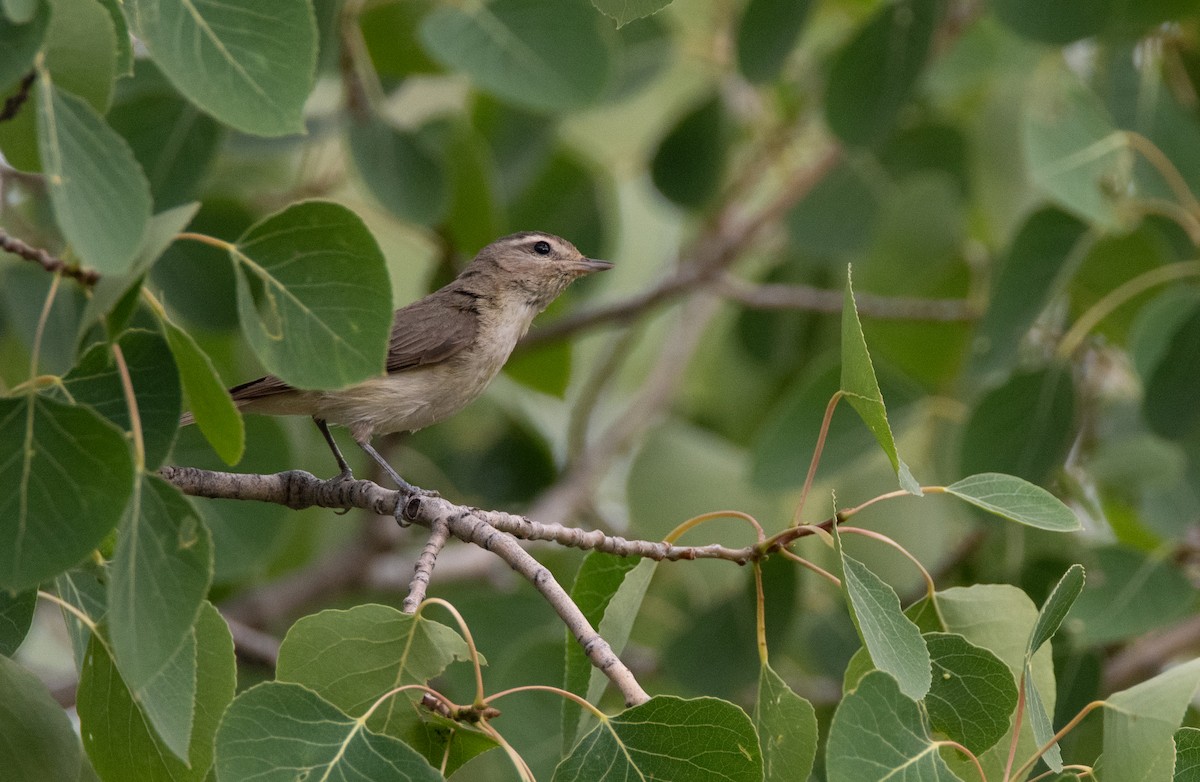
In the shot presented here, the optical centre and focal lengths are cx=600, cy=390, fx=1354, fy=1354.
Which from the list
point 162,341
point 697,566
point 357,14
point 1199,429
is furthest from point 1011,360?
point 162,341

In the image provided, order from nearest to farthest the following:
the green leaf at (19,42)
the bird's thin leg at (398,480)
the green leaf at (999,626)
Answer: the green leaf at (19,42)
the green leaf at (999,626)
the bird's thin leg at (398,480)

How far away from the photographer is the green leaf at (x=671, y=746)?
8.16ft

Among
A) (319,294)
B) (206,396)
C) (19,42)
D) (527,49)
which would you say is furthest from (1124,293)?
(19,42)

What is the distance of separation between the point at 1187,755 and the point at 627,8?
1.76 metres

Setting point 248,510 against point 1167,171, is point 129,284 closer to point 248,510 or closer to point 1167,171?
point 248,510

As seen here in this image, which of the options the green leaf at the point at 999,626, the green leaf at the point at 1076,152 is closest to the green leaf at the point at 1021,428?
the green leaf at the point at 1076,152

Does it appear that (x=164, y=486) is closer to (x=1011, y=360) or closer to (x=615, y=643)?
(x=615, y=643)

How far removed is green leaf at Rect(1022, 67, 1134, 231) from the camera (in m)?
4.31

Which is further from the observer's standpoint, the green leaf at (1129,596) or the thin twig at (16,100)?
the green leaf at (1129,596)

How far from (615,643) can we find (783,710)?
415 mm

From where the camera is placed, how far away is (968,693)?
261cm

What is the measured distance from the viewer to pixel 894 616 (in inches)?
97.3

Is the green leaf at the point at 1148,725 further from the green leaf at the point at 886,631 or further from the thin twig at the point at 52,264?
the thin twig at the point at 52,264

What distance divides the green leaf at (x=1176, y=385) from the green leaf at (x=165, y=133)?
10.8 feet
